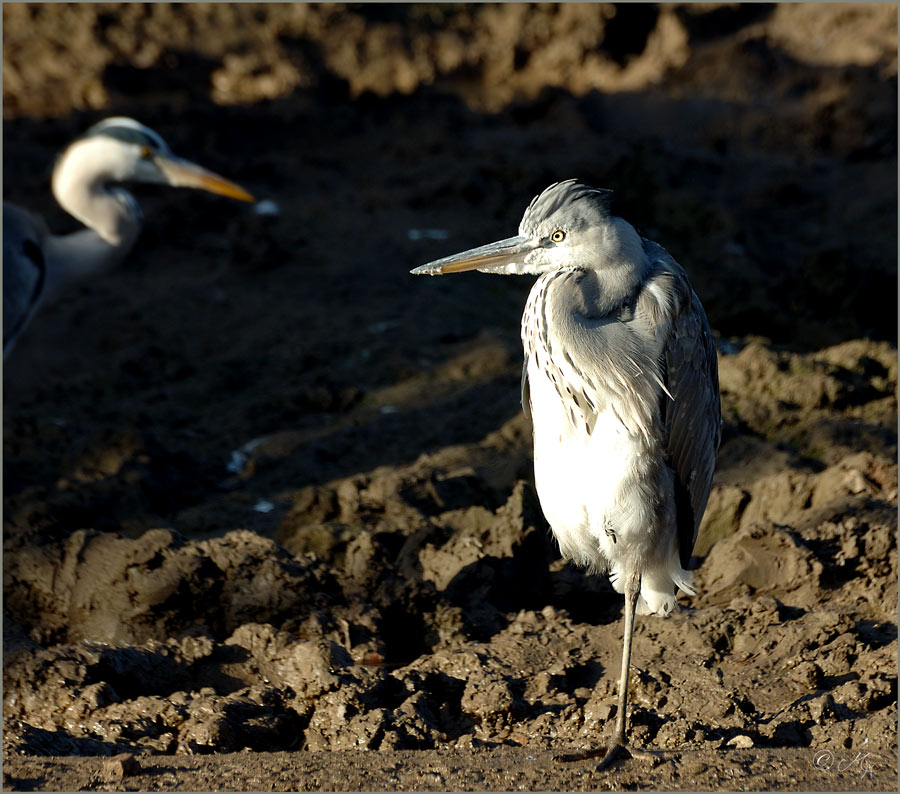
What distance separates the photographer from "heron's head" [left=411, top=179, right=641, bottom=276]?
3.61 m

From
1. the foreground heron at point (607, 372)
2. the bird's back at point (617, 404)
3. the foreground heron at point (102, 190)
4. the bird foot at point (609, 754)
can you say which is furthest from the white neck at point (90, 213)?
the bird foot at point (609, 754)

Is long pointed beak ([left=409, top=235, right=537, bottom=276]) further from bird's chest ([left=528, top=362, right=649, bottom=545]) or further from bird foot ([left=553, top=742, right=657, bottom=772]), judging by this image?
bird foot ([left=553, top=742, right=657, bottom=772])

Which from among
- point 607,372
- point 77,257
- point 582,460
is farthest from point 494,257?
point 77,257

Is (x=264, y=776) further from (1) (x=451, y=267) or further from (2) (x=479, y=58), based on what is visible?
(2) (x=479, y=58)

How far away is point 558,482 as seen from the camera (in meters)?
3.73

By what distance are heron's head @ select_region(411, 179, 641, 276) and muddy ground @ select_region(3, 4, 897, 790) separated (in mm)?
1463

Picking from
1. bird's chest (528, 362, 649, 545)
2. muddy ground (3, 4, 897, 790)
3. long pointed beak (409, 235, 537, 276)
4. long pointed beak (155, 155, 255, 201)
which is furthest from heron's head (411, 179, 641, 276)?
long pointed beak (155, 155, 255, 201)

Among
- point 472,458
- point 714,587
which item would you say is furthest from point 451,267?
point 472,458

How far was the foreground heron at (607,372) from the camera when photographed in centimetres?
360

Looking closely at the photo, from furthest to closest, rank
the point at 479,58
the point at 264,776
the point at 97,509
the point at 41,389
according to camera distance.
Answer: the point at 479,58 → the point at 41,389 → the point at 97,509 → the point at 264,776

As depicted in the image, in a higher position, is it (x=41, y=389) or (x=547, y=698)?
(x=547, y=698)

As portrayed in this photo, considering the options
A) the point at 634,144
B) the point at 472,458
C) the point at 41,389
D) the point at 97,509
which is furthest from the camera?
the point at 634,144

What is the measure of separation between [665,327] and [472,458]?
264cm

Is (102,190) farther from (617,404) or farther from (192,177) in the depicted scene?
(617,404)
